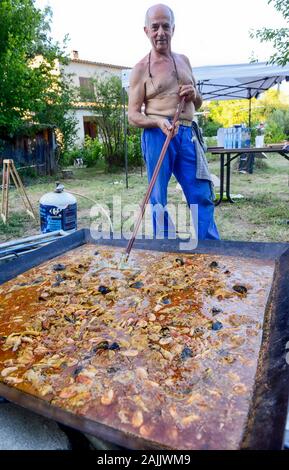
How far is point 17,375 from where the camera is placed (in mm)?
1136

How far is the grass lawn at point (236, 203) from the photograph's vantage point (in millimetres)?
4375

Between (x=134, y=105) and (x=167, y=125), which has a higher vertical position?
(x=134, y=105)

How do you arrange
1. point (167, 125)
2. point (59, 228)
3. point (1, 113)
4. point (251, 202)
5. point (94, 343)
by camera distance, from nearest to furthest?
point (94, 343) < point (167, 125) < point (59, 228) < point (251, 202) < point (1, 113)

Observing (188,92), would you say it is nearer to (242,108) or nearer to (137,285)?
(137,285)

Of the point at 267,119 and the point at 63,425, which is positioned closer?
the point at 63,425

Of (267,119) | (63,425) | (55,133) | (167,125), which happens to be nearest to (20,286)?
(63,425)

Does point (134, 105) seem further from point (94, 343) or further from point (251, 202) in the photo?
point (251, 202)

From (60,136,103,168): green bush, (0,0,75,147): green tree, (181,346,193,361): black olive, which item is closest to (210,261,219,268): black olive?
(181,346,193,361): black olive

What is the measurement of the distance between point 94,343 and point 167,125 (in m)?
1.63

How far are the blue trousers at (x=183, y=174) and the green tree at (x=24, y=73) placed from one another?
6.56 m

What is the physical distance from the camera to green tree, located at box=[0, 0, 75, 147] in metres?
7.91

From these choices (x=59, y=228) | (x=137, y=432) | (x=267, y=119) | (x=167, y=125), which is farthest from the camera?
(x=267, y=119)

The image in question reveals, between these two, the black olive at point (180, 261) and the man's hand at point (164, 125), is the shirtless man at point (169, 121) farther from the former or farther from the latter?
the black olive at point (180, 261)

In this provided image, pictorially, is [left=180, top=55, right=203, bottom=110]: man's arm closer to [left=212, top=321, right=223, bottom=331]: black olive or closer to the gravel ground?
[left=212, top=321, right=223, bottom=331]: black olive
